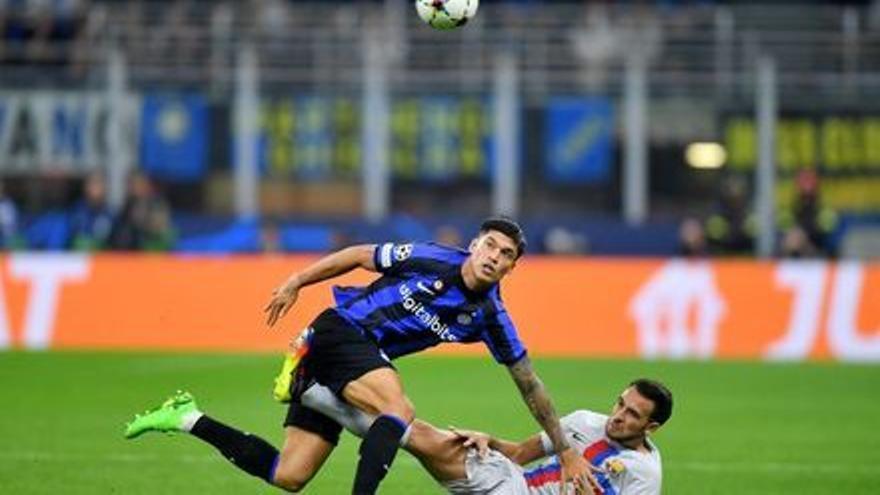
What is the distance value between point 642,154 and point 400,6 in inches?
171

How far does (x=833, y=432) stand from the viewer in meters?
15.4

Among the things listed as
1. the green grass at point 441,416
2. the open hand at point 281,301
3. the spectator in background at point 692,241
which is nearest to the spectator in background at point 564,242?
the spectator in background at point 692,241

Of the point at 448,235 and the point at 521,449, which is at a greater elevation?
the point at 521,449

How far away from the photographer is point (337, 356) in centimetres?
938

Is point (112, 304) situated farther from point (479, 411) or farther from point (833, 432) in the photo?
point (833, 432)

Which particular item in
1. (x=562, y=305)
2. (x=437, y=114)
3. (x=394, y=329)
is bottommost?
(x=562, y=305)

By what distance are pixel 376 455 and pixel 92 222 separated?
16.0 m

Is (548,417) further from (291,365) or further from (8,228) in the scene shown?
(8,228)

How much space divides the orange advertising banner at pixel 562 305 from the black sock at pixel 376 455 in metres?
12.8

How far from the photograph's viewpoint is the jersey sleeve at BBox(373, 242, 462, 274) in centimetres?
951

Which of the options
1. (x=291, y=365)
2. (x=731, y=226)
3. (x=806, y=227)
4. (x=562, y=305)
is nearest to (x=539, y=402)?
(x=291, y=365)

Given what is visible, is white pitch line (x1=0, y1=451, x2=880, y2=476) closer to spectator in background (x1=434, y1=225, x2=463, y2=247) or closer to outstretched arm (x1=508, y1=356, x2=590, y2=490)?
outstretched arm (x1=508, y1=356, x2=590, y2=490)

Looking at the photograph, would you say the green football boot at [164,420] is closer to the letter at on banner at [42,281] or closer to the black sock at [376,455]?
the black sock at [376,455]

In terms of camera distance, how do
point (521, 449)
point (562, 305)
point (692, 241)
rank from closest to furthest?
point (521, 449), point (562, 305), point (692, 241)
